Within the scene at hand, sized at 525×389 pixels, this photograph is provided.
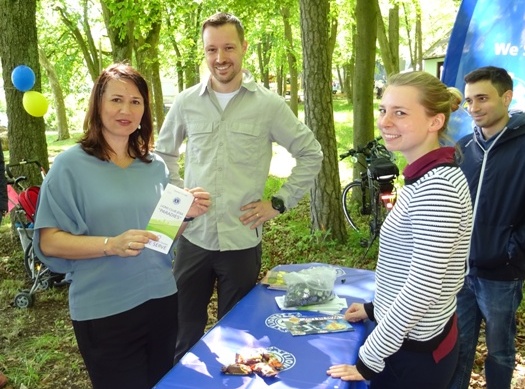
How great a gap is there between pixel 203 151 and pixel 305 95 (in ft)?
9.79

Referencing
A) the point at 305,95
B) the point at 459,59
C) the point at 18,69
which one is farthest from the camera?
the point at 305,95

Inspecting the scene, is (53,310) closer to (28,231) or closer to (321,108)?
(28,231)

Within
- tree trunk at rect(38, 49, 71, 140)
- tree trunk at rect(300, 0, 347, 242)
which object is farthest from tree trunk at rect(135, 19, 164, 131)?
tree trunk at rect(300, 0, 347, 242)

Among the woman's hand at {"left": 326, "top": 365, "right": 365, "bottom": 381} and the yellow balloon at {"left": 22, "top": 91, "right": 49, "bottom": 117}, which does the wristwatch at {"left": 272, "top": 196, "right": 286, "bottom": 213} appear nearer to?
the woman's hand at {"left": 326, "top": 365, "right": 365, "bottom": 381}

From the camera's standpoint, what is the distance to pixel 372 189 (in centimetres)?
604

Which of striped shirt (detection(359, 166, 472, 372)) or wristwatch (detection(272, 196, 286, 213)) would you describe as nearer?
striped shirt (detection(359, 166, 472, 372))

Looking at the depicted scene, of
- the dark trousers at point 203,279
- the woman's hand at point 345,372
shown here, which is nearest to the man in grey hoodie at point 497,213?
→ the woman's hand at point 345,372

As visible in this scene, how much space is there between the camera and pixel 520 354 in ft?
11.9

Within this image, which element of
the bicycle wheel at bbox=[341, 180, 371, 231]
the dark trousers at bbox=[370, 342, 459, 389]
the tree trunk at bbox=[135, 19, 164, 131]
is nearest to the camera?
the dark trousers at bbox=[370, 342, 459, 389]

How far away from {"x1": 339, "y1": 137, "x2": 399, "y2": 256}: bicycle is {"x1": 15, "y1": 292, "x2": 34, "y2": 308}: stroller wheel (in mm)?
3661

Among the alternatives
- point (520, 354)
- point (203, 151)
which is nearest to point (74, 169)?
point (203, 151)

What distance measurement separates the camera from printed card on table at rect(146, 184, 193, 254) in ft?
6.62

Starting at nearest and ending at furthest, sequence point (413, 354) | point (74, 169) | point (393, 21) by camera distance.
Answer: point (413, 354) → point (74, 169) → point (393, 21)

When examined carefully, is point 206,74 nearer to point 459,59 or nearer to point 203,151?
point 203,151
